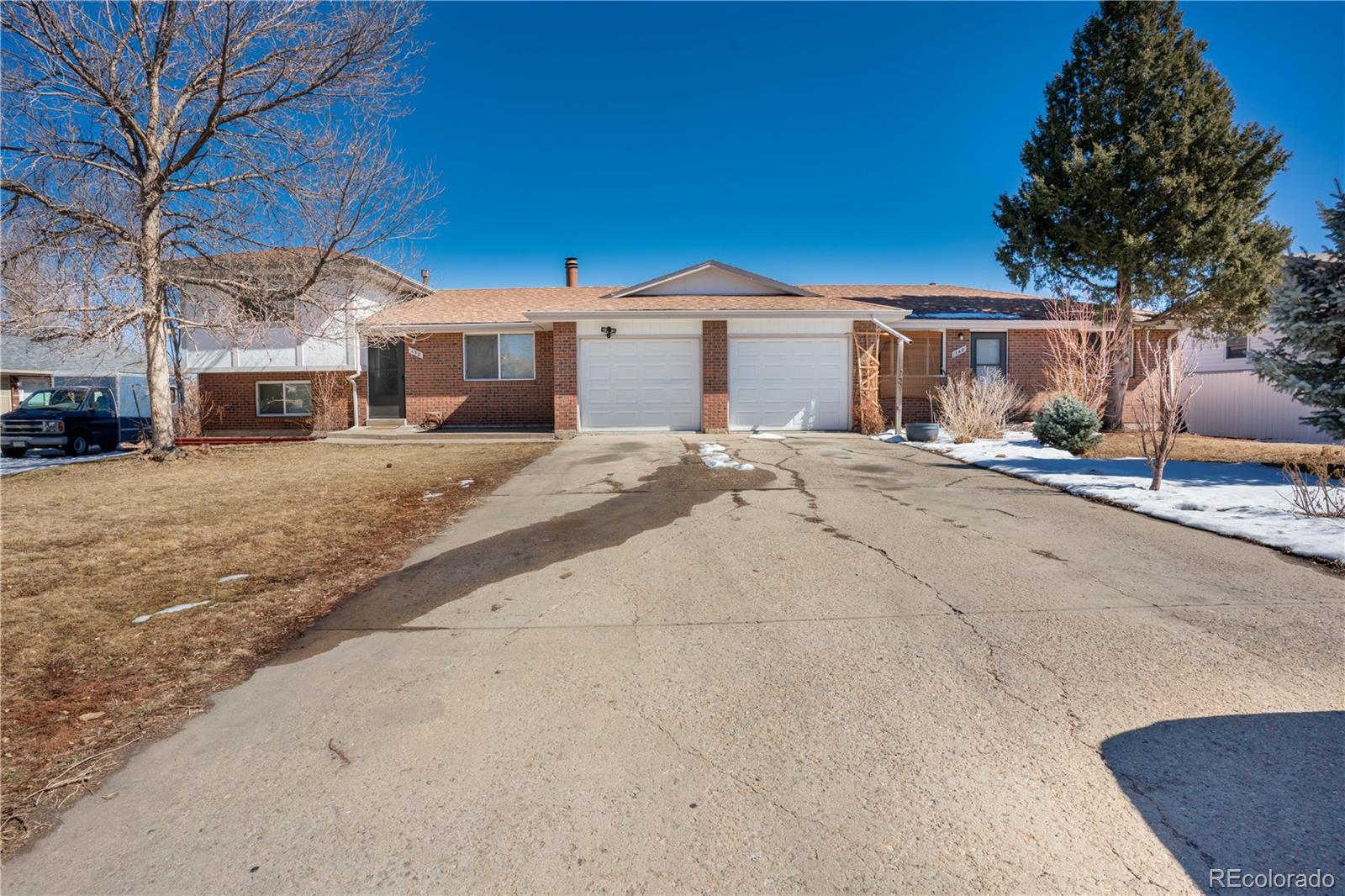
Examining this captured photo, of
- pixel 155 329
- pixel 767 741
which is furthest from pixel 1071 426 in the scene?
pixel 155 329

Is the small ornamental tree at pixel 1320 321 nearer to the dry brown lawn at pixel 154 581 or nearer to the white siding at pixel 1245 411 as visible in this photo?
the white siding at pixel 1245 411

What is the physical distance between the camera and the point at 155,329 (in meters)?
12.2

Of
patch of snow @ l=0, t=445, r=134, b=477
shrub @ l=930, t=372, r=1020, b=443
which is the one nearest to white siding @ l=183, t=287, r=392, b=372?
patch of snow @ l=0, t=445, r=134, b=477

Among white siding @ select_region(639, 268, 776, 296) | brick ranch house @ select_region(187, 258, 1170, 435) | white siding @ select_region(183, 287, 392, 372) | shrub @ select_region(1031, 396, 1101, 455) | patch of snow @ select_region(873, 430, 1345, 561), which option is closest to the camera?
patch of snow @ select_region(873, 430, 1345, 561)

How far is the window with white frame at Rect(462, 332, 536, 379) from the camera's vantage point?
1812 cm

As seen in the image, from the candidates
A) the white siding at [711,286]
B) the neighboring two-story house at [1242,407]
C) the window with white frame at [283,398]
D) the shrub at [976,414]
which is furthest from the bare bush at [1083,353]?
the window with white frame at [283,398]

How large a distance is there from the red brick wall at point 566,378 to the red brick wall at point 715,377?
3053 millimetres

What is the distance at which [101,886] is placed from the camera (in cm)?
199

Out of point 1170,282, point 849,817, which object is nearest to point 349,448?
point 849,817

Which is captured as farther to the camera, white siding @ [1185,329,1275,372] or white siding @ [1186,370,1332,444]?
white siding @ [1185,329,1275,372]

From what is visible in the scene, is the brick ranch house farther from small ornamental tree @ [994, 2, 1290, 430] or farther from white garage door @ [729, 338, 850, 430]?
small ornamental tree @ [994, 2, 1290, 430]

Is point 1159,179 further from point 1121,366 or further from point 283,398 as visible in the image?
point 283,398

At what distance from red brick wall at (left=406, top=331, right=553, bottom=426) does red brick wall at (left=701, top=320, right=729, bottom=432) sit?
4.87 metres

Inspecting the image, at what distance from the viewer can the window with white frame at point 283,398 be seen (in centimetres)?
1905
